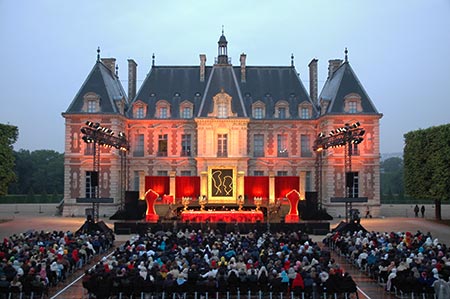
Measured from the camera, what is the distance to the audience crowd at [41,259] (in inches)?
516

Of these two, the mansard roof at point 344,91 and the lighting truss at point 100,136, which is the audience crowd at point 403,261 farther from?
the mansard roof at point 344,91

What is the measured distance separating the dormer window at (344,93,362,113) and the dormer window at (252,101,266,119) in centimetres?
695

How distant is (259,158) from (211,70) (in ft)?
31.8

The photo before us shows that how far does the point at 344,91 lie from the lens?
41375 millimetres

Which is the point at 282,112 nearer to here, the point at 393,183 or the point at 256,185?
the point at 256,185

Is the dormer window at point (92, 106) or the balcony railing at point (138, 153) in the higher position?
the dormer window at point (92, 106)

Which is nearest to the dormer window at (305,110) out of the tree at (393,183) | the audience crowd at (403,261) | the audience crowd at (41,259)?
the audience crowd at (403,261)

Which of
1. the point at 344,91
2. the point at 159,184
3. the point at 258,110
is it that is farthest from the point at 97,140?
the point at 344,91

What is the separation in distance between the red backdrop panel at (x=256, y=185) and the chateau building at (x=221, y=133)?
8cm

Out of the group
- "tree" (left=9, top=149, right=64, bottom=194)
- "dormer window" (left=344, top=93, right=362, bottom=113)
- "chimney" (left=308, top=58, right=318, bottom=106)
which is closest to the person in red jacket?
"dormer window" (left=344, top=93, right=362, bottom=113)

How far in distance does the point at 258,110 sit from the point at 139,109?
10.2 metres

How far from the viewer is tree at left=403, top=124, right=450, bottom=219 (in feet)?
110

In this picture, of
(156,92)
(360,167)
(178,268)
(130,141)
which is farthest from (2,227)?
(360,167)

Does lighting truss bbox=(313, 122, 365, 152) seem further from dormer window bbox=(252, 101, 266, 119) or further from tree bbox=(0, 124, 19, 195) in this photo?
tree bbox=(0, 124, 19, 195)
